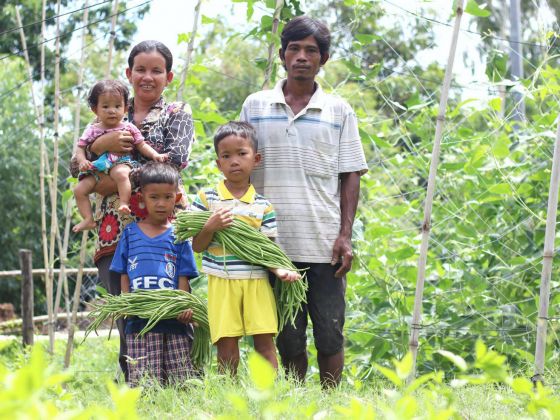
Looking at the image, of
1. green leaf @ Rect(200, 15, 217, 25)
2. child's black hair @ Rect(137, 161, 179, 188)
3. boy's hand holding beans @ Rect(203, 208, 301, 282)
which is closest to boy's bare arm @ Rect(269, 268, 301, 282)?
boy's hand holding beans @ Rect(203, 208, 301, 282)

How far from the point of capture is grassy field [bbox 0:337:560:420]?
1.21 m

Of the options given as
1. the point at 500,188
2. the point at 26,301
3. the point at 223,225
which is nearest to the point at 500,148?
the point at 500,188

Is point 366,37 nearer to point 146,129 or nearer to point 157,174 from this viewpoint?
point 146,129

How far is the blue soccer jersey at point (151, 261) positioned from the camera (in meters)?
3.15

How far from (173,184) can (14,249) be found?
34.4ft

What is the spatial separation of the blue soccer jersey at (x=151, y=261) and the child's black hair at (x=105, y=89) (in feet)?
1.46

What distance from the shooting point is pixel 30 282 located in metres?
7.20

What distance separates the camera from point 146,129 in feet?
10.6

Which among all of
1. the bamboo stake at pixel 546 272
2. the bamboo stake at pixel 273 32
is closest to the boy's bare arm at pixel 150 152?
the bamboo stake at pixel 273 32

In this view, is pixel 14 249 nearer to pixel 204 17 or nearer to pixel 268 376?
pixel 204 17

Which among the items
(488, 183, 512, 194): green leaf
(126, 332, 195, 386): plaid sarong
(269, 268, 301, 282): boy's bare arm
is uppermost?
(488, 183, 512, 194): green leaf

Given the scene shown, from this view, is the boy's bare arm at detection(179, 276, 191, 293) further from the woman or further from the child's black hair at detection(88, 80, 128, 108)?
the child's black hair at detection(88, 80, 128, 108)

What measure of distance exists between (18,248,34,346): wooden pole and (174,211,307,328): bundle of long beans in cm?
380

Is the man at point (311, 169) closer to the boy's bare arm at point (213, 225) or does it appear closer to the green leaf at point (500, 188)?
the boy's bare arm at point (213, 225)
